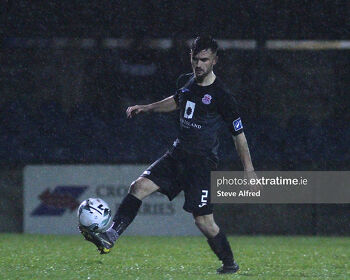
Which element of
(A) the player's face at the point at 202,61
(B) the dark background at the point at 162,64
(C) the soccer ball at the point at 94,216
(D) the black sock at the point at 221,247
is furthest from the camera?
(B) the dark background at the point at 162,64

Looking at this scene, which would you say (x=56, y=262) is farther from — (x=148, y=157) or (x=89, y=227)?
(x=148, y=157)

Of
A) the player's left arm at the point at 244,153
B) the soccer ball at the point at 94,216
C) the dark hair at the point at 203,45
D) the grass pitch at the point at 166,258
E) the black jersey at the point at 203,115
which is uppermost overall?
the dark hair at the point at 203,45

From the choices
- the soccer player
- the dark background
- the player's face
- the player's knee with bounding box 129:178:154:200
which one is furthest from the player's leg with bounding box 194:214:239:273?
the dark background

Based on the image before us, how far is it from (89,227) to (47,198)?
6.33 metres

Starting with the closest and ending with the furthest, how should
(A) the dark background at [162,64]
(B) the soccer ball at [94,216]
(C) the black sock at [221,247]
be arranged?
1. (B) the soccer ball at [94,216]
2. (C) the black sock at [221,247]
3. (A) the dark background at [162,64]

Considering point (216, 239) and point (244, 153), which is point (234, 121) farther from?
point (216, 239)

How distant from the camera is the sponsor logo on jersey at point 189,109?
7914mm

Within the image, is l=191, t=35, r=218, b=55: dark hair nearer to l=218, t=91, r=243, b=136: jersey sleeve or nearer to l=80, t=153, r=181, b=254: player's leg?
l=218, t=91, r=243, b=136: jersey sleeve

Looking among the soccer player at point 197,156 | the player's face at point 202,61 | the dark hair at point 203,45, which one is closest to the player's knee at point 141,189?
the soccer player at point 197,156

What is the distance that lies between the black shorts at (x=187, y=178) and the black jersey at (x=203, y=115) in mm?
84

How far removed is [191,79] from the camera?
8.06 meters

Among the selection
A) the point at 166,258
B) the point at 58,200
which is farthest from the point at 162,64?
the point at 166,258

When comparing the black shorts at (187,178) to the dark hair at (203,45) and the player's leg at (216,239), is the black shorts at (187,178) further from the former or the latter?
the dark hair at (203,45)

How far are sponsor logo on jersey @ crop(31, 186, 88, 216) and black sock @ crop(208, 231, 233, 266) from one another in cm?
597
